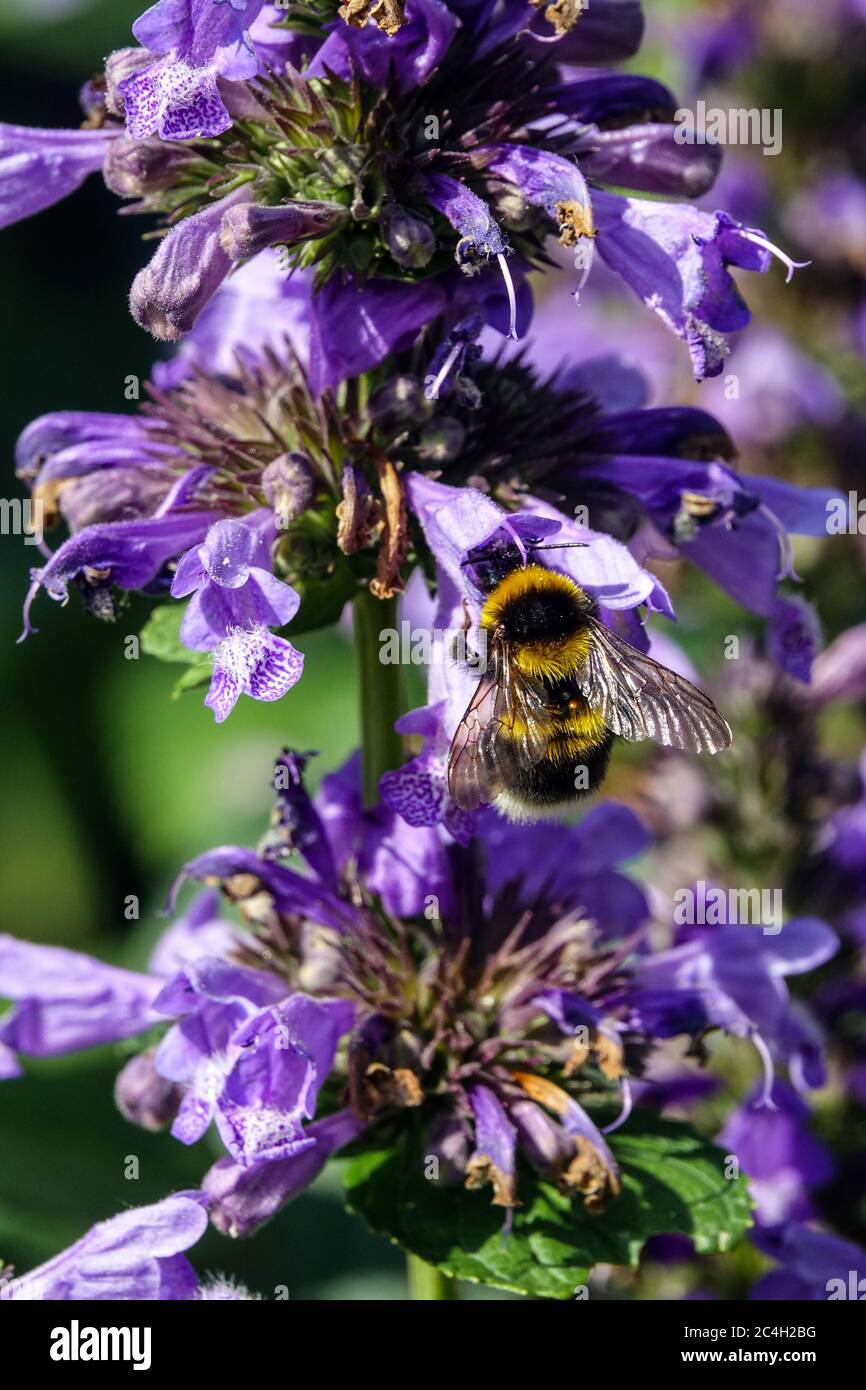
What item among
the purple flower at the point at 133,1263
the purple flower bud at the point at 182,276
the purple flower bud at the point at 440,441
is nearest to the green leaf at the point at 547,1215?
the purple flower at the point at 133,1263

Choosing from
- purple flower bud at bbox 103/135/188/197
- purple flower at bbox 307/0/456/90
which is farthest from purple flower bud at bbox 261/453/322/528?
purple flower at bbox 307/0/456/90

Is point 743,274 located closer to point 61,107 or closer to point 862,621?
point 862,621

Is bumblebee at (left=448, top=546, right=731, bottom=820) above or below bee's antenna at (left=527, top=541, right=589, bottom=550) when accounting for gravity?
below

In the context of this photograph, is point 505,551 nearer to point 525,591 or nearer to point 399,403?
point 525,591

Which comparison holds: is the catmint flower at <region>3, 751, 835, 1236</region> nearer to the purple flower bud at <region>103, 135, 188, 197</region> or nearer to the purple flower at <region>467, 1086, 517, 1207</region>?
the purple flower at <region>467, 1086, 517, 1207</region>

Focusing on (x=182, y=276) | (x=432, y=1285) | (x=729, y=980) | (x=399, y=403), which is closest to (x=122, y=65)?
(x=182, y=276)

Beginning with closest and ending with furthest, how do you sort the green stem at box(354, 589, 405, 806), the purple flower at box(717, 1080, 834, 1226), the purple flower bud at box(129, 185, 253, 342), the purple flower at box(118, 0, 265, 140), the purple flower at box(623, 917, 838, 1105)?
the purple flower at box(118, 0, 265, 140) < the purple flower bud at box(129, 185, 253, 342) < the green stem at box(354, 589, 405, 806) < the purple flower at box(623, 917, 838, 1105) < the purple flower at box(717, 1080, 834, 1226)
